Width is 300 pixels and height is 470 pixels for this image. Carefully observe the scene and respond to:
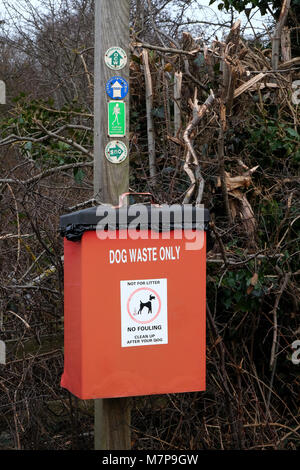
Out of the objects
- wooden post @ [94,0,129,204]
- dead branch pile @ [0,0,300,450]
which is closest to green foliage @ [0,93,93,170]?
dead branch pile @ [0,0,300,450]

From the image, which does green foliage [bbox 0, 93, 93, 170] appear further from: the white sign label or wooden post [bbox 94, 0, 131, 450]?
the white sign label

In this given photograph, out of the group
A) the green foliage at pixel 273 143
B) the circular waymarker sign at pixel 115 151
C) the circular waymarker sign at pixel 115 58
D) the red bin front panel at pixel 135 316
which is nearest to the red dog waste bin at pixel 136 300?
the red bin front panel at pixel 135 316

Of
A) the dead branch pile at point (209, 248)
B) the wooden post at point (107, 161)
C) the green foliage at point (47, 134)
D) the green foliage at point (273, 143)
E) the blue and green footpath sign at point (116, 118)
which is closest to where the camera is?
the wooden post at point (107, 161)

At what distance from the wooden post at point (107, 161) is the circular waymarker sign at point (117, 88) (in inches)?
0.9

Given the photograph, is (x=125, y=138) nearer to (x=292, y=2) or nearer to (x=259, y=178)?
(x=259, y=178)

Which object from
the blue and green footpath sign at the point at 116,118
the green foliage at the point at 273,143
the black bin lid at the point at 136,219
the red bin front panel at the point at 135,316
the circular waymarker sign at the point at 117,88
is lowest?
the red bin front panel at the point at 135,316

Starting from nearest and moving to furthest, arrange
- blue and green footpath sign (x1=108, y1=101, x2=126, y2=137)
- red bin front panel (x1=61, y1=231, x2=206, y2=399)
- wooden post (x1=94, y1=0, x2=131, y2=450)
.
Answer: red bin front panel (x1=61, y1=231, x2=206, y2=399)
wooden post (x1=94, y1=0, x2=131, y2=450)
blue and green footpath sign (x1=108, y1=101, x2=126, y2=137)

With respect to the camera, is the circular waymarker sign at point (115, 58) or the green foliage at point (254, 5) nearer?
the circular waymarker sign at point (115, 58)

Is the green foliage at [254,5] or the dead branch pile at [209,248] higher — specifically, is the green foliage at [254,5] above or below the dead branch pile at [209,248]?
above

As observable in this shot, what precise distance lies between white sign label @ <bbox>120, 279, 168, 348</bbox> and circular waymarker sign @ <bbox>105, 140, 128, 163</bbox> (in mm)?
814

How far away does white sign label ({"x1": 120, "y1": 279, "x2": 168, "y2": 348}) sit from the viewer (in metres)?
3.12

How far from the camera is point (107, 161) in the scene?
366 cm

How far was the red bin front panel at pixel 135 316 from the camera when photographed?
3082 mm

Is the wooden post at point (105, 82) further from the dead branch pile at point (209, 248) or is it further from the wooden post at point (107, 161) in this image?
the dead branch pile at point (209, 248)
